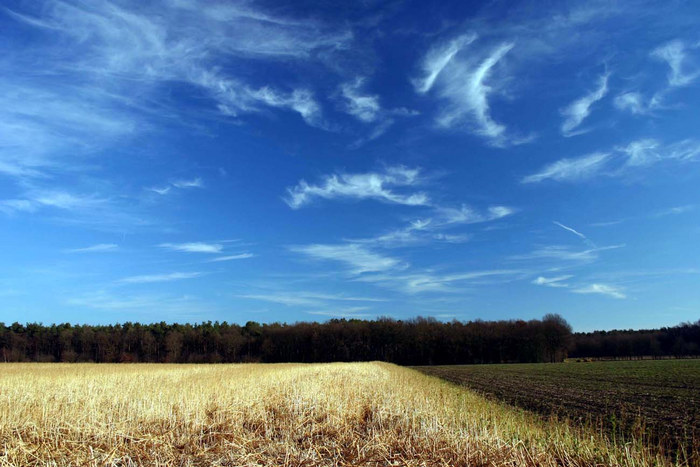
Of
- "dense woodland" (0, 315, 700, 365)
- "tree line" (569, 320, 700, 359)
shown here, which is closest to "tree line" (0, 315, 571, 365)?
"dense woodland" (0, 315, 700, 365)

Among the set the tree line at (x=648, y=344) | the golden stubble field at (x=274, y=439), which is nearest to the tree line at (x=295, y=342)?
the tree line at (x=648, y=344)

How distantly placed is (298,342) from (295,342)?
74 centimetres

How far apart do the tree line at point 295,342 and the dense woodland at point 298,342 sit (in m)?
0.21

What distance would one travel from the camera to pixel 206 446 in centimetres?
760

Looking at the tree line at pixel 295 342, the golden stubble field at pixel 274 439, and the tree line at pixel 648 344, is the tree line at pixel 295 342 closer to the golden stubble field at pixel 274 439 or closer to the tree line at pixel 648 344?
the tree line at pixel 648 344

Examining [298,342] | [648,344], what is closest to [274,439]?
[298,342]

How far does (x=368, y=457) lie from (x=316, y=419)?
305 centimetres

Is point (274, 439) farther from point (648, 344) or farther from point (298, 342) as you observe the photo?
point (648, 344)

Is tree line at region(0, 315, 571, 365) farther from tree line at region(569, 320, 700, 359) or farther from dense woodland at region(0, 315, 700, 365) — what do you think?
tree line at region(569, 320, 700, 359)

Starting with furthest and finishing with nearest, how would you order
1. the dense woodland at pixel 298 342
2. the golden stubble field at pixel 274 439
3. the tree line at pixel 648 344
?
1. the tree line at pixel 648 344
2. the dense woodland at pixel 298 342
3. the golden stubble field at pixel 274 439

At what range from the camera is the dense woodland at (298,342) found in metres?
99.8

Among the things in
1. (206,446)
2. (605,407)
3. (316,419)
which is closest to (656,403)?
(605,407)

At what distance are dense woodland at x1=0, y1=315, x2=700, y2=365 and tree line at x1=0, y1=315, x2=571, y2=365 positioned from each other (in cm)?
21

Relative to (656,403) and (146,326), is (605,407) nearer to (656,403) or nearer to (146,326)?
(656,403)
